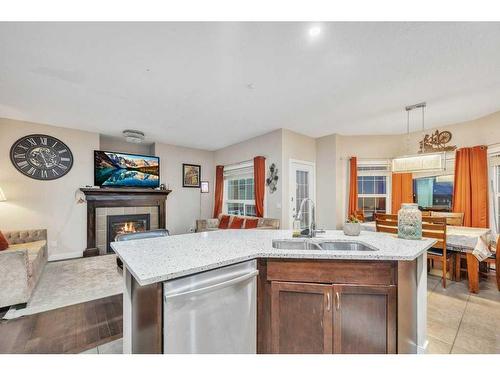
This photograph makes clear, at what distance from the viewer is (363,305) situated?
4.49ft

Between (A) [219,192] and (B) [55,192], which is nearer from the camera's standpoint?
(B) [55,192]

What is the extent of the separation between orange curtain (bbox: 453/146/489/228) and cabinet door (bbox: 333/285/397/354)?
365 centimetres

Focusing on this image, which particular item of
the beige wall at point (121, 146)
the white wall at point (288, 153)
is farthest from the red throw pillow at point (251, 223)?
the beige wall at point (121, 146)

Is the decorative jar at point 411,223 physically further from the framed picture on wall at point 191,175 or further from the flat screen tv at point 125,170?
Answer: the framed picture on wall at point 191,175

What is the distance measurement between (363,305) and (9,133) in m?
Result: 5.72

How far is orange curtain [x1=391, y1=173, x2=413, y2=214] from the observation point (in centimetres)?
459

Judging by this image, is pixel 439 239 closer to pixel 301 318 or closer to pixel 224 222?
pixel 301 318

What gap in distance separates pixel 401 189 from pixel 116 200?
19.9ft

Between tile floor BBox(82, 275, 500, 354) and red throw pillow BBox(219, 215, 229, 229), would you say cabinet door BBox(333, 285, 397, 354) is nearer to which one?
tile floor BBox(82, 275, 500, 354)

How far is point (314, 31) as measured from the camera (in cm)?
178

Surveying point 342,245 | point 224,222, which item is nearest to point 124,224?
point 224,222

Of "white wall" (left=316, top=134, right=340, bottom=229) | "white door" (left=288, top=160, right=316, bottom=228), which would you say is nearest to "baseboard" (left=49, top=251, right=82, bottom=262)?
"white door" (left=288, top=160, right=316, bottom=228)

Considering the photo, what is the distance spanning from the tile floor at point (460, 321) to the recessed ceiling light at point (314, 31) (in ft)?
8.76
